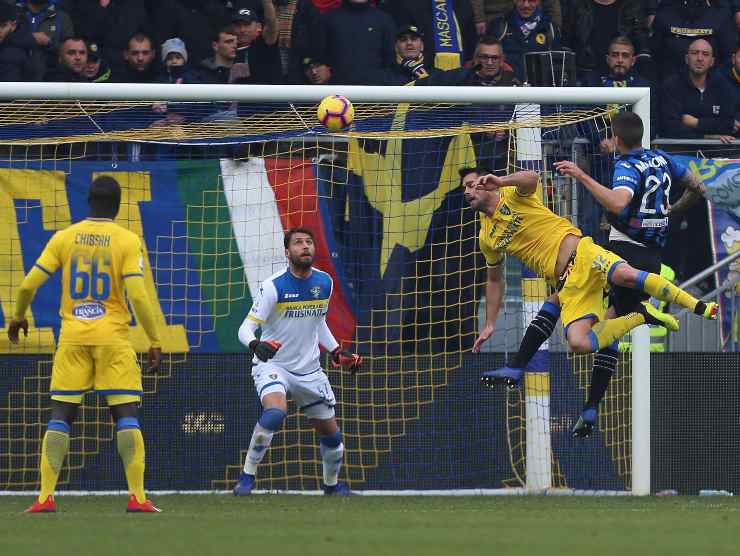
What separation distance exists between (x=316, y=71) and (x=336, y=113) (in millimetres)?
3066

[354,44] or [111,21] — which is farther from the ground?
[111,21]

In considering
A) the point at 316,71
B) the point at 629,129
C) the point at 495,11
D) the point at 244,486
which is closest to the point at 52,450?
the point at 244,486

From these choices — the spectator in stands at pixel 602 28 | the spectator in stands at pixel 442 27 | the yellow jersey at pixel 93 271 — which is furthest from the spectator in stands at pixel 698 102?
the yellow jersey at pixel 93 271

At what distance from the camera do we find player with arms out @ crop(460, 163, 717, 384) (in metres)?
10.5

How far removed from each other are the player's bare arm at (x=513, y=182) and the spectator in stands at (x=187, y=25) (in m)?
4.71

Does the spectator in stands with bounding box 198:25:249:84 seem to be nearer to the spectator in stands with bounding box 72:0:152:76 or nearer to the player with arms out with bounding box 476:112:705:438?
the spectator in stands with bounding box 72:0:152:76

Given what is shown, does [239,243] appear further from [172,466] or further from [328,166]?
[172,466]

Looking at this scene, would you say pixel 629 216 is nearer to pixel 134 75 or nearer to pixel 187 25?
pixel 134 75

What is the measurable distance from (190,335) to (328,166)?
189cm

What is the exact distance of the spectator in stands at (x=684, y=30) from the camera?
15.8m

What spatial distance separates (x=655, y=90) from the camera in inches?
592

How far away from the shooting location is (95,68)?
14.1m

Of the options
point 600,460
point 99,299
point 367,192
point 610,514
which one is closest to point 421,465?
point 600,460

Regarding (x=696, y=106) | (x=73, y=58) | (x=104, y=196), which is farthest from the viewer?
(x=696, y=106)
